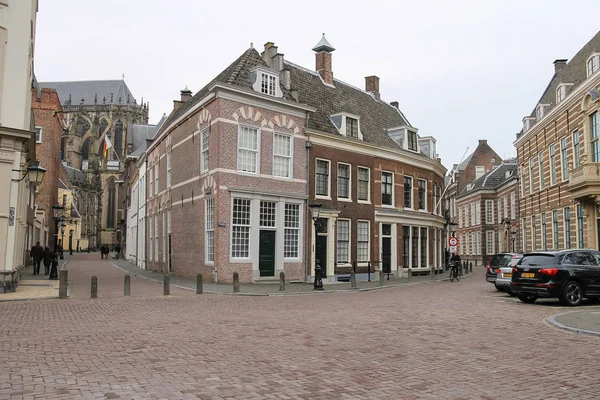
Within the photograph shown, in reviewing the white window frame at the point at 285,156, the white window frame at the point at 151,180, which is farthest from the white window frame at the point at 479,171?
the white window frame at the point at 285,156

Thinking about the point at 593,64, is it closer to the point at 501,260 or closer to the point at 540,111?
the point at 540,111

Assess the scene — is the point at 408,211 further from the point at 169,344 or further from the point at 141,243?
the point at 169,344

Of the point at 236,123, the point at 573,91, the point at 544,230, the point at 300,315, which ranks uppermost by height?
the point at 573,91

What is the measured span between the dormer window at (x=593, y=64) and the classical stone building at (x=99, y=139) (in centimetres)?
8259

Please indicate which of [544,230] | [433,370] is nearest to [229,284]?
[433,370]

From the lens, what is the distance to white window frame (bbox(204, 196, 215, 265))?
2333 cm

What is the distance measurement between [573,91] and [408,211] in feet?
38.6

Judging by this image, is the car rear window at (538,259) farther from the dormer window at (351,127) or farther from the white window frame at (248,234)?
the dormer window at (351,127)

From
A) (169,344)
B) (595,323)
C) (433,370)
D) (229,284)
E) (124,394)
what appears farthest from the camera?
(229,284)

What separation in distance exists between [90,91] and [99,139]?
11726 mm

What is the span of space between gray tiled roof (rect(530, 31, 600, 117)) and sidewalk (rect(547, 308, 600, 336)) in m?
20.6

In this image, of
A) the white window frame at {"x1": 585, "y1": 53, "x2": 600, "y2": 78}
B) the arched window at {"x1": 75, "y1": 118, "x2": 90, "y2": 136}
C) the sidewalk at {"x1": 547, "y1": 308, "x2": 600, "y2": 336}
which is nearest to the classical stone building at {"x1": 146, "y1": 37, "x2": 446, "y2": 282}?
the white window frame at {"x1": 585, "y1": 53, "x2": 600, "y2": 78}

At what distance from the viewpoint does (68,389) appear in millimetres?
5953

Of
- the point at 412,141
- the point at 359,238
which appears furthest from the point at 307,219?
the point at 412,141
